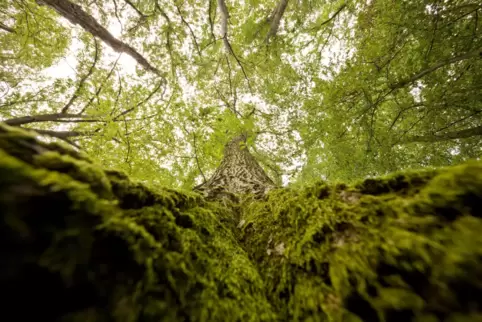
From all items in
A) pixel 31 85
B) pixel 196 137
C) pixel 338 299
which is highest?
pixel 31 85

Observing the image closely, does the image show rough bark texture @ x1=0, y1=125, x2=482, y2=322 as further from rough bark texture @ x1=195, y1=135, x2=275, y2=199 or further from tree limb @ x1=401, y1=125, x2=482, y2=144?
tree limb @ x1=401, y1=125, x2=482, y2=144

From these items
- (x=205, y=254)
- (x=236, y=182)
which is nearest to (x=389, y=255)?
(x=205, y=254)

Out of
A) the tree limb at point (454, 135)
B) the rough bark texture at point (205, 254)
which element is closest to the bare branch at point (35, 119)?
the rough bark texture at point (205, 254)

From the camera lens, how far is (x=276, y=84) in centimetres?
627

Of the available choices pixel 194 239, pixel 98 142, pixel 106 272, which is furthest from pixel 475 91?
pixel 98 142

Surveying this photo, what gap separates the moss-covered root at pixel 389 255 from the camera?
0.59 metres

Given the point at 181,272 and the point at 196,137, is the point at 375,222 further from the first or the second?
the point at 196,137

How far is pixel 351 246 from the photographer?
2.81ft

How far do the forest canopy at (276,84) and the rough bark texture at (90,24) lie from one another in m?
0.02

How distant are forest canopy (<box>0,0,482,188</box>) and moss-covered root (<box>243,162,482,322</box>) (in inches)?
96.5

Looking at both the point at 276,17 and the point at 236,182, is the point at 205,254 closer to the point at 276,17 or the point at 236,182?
the point at 236,182

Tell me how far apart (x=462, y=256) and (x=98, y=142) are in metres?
5.35

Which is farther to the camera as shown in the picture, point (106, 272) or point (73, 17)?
point (73, 17)

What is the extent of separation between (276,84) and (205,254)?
609 centimetres
